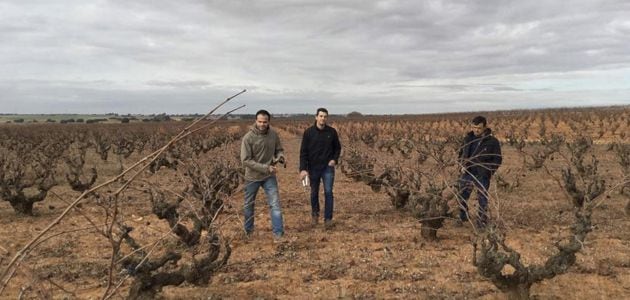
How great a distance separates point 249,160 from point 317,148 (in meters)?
1.32

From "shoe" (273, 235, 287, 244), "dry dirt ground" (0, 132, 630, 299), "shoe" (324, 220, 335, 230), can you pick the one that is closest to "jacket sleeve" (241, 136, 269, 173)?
"dry dirt ground" (0, 132, 630, 299)

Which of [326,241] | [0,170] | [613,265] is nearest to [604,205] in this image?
[613,265]

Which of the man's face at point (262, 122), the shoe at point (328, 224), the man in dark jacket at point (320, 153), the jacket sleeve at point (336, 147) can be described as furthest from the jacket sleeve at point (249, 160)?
the shoe at point (328, 224)

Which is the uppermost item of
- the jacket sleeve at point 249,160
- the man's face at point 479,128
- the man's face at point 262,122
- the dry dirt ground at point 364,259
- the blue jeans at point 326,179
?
the man's face at point 262,122

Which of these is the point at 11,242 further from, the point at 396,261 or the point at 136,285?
the point at 396,261

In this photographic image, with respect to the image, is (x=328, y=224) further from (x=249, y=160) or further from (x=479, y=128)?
(x=479, y=128)

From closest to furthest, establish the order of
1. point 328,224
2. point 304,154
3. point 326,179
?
point 326,179 < point 304,154 < point 328,224

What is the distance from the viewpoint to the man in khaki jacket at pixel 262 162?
7.17 m

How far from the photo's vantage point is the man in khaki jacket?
7172 mm

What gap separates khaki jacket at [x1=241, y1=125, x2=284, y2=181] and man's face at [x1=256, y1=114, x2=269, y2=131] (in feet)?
0.30

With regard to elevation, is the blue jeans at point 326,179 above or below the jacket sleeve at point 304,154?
below

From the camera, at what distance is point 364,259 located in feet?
21.9

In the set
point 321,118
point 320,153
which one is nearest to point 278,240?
point 320,153

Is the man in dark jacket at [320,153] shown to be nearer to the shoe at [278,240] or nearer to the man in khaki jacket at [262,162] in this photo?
the man in khaki jacket at [262,162]
